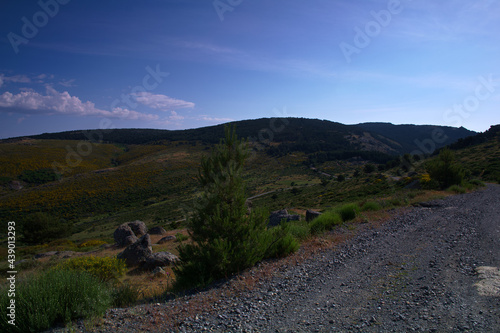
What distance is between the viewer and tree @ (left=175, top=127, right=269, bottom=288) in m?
5.61

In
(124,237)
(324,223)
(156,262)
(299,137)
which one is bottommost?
(124,237)

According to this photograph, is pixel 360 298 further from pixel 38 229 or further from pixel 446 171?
pixel 38 229

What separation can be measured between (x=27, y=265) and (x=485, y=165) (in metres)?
41.4

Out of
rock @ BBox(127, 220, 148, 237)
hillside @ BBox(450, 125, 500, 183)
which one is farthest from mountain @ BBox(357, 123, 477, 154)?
rock @ BBox(127, 220, 148, 237)

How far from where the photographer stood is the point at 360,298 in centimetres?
429

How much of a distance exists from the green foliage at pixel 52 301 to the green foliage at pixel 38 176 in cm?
6589

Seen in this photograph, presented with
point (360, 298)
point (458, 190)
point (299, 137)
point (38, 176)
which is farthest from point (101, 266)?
point (299, 137)

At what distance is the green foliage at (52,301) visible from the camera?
3.58m

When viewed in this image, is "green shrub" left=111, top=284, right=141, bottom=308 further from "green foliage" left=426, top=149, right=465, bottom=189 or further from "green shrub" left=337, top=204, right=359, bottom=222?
"green foliage" left=426, top=149, right=465, bottom=189

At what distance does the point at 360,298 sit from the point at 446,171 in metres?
20.7

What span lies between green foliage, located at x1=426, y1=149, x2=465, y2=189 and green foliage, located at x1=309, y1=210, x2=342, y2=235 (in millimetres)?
14567

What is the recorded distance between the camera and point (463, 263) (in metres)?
5.32

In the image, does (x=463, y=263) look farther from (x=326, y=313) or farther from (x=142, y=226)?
(x=142, y=226)

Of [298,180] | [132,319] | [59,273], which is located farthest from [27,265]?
[298,180]
